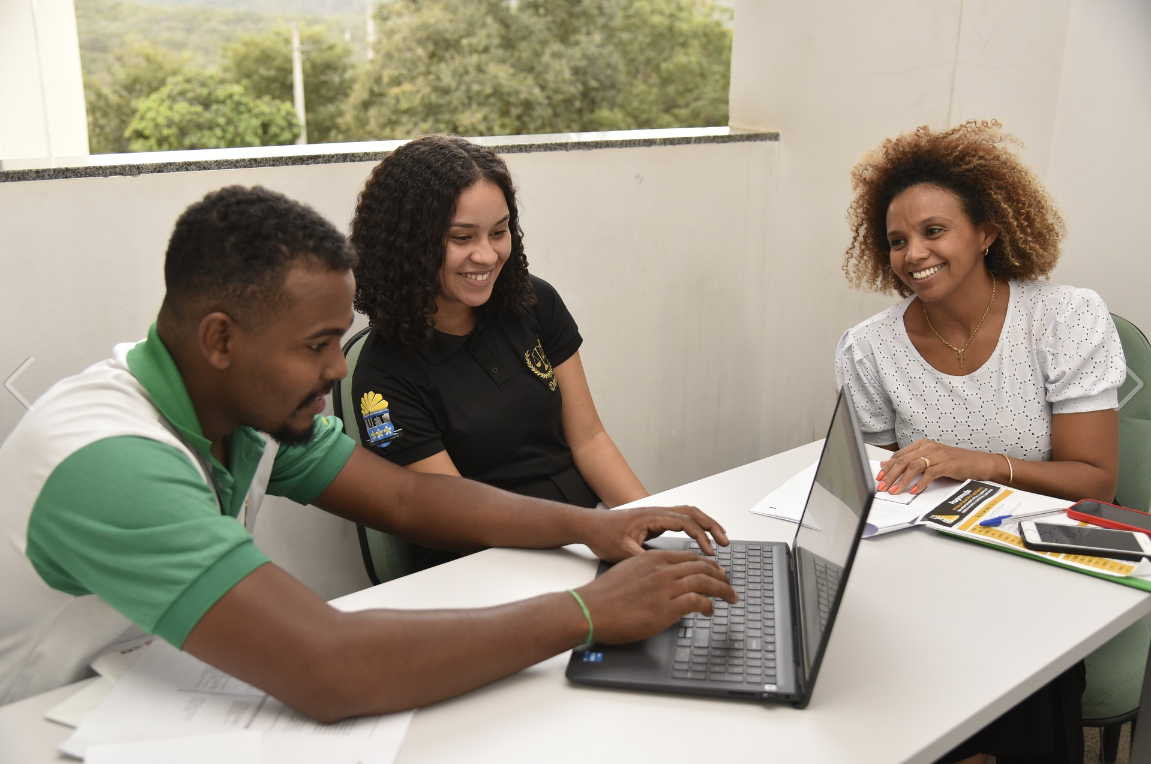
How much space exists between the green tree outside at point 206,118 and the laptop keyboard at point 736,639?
13.9 metres

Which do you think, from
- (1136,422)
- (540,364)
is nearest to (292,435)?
(540,364)

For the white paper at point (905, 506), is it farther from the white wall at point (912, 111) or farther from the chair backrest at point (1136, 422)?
the white wall at point (912, 111)

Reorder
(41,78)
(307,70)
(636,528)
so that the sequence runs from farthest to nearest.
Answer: (307,70) < (41,78) < (636,528)

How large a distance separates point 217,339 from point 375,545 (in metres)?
0.74

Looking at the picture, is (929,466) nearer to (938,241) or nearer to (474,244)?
(938,241)

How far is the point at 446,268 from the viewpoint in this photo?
180cm

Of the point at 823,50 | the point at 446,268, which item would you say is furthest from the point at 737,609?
the point at 823,50

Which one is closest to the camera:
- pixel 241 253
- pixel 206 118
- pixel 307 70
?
pixel 241 253

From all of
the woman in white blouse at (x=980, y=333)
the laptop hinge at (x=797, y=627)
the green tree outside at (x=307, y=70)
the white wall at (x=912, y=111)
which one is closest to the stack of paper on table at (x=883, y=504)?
the laptop hinge at (x=797, y=627)

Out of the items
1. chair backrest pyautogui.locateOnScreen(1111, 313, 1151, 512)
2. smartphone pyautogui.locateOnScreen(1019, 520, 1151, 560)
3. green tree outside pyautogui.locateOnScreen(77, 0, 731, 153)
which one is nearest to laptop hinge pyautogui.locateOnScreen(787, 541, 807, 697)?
smartphone pyautogui.locateOnScreen(1019, 520, 1151, 560)

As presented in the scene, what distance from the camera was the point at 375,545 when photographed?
174cm

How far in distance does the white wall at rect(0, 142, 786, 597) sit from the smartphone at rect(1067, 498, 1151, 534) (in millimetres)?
1415

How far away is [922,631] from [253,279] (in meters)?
0.95

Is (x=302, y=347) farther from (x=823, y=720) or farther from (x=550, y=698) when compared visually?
(x=823, y=720)
